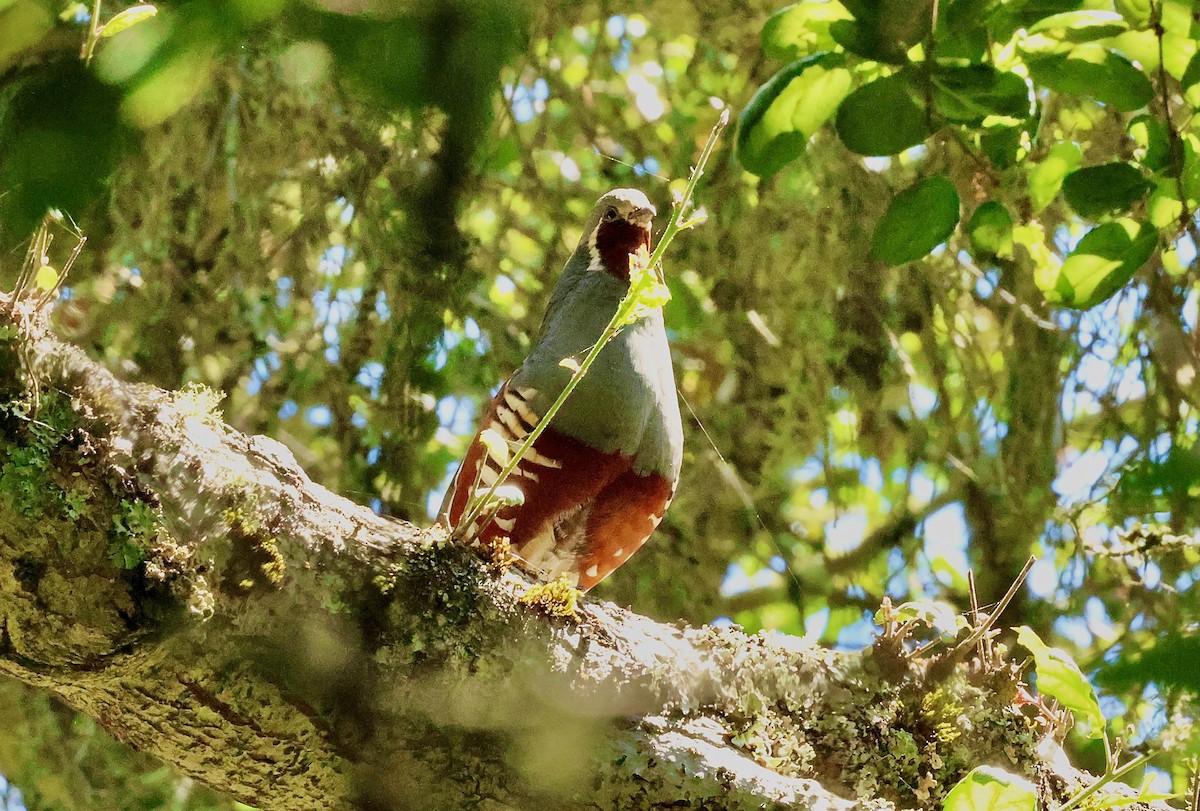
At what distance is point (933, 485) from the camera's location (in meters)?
4.70

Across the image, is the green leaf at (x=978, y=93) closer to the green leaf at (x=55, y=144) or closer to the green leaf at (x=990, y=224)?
the green leaf at (x=990, y=224)

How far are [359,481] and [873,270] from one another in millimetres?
2068

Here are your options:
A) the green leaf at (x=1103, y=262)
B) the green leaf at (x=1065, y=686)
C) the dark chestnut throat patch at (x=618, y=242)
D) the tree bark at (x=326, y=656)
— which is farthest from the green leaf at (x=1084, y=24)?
the dark chestnut throat patch at (x=618, y=242)

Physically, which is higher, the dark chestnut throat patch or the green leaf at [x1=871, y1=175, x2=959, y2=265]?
the dark chestnut throat patch

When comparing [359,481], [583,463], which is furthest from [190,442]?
[359,481]

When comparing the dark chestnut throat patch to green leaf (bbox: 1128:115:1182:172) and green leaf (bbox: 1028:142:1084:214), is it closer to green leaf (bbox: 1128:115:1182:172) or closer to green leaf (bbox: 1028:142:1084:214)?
green leaf (bbox: 1028:142:1084:214)

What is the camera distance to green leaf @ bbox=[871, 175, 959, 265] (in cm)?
155

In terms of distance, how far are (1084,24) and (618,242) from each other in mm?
2058

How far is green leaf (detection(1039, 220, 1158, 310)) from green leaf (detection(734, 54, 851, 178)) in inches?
17.3

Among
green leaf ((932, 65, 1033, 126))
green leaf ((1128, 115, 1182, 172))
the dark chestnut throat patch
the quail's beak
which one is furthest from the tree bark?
the quail's beak

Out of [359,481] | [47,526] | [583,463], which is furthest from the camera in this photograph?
[359,481]

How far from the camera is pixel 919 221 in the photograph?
1.56 m

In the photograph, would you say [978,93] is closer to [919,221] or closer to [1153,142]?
[919,221]

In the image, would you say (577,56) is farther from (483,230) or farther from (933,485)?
(933,485)
